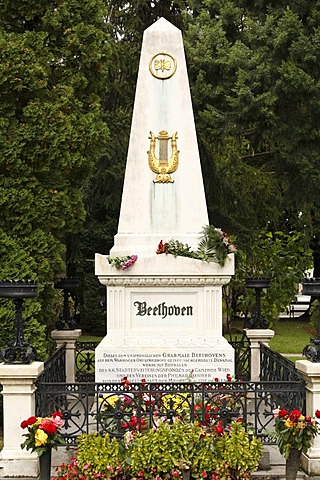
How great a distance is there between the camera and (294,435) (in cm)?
712

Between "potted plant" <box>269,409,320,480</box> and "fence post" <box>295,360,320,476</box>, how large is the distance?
724 mm

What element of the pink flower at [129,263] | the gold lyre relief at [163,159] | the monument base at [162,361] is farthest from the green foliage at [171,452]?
the gold lyre relief at [163,159]

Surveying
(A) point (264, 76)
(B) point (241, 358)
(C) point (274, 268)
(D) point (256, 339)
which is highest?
(A) point (264, 76)

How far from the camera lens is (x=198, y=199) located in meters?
10.1

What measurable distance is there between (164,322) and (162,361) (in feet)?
1.69

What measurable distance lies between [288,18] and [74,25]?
4075 millimetres

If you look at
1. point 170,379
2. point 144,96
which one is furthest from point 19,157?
point 170,379

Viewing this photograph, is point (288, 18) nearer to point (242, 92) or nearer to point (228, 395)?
point (242, 92)

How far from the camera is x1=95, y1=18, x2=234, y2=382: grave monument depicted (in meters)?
9.30

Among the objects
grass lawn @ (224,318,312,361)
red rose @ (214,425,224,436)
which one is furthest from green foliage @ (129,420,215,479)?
grass lawn @ (224,318,312,361)

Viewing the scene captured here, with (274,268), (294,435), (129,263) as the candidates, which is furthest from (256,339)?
(274,268)

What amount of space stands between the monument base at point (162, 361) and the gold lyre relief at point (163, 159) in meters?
2.16

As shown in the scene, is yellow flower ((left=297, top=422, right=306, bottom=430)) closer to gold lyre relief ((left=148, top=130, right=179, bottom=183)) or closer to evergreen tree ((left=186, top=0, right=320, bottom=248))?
gold lyre relief ((left=148, top=130, right=179, bottom=183))

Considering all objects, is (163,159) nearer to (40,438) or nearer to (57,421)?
(57,421)
